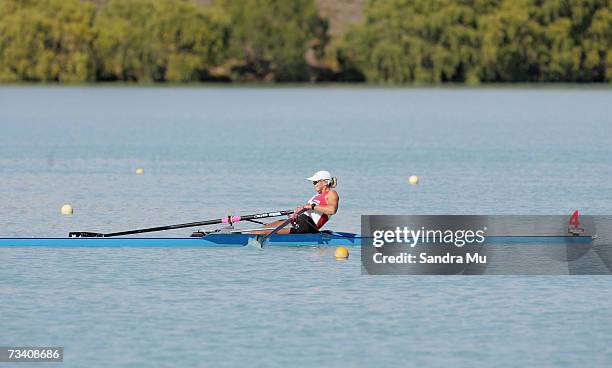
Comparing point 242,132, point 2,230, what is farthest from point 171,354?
point 242,132

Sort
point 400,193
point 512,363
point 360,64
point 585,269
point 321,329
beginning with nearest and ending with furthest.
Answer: point 512,363 < point 321,329 < point 585,269 < point 400,193 < point 360,64

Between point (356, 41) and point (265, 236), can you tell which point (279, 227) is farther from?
point (356, 41)

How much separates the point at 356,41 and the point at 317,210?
12441 cm

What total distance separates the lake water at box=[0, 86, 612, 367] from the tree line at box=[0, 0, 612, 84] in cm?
6787

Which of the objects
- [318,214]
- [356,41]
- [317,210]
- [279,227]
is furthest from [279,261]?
[356,41]

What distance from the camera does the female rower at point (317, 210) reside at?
24.2m

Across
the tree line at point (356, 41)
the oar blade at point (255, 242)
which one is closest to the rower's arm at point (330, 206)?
the oar blade at point (255, 242)

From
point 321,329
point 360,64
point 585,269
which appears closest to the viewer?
point 321,329

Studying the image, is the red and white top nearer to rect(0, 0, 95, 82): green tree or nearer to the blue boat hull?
the blue boat hull

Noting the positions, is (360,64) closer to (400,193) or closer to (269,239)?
(400,193)

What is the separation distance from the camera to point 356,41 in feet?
484

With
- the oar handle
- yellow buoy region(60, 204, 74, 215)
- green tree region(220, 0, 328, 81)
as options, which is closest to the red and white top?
the oar handle

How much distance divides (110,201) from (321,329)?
53.7 feet

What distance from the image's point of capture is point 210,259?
78.2 feet
